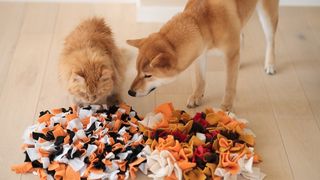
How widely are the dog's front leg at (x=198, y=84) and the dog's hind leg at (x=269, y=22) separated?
1.35 feet

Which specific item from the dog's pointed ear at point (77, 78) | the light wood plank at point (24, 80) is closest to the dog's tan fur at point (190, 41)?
the dog's pointed ear at point (77, 78)

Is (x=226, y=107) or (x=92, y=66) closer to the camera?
(x=92, y=66)

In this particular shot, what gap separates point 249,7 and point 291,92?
557 mm

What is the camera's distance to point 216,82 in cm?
243

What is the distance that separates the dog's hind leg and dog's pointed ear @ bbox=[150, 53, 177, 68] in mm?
688

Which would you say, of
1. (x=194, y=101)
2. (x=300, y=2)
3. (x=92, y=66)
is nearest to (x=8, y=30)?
(x=92, y=66)

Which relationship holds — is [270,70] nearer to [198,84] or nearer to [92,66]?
[198,84]

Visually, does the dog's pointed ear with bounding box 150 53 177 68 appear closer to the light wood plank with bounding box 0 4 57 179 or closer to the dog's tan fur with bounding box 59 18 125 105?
the dog's tan fur with bounding box 59 18 125 105

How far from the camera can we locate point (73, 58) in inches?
80.0

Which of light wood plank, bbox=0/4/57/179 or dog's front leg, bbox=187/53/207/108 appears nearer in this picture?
light wood plank, bbox=0/4/57/179

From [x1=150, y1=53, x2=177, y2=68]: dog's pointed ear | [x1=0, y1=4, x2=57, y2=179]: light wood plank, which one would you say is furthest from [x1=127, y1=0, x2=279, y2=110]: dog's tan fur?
[x1=0, y1=4, x2=57, y2=179]: light wood plank

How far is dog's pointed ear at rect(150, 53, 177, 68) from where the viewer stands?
5.82 feet

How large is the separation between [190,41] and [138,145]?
0.52 m

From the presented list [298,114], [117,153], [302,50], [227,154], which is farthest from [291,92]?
[117,153]
